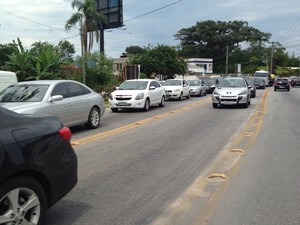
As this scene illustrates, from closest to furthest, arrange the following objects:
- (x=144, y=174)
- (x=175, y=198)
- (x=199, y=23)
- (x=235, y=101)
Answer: (x=175, y=198), (x=144, y=174), (x=235, y=101), (x=199, y=23)

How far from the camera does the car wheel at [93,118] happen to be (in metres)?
12.8

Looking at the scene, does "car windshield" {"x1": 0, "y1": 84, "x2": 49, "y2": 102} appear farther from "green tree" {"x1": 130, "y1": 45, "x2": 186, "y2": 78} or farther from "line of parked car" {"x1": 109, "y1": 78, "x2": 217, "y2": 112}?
"green tree" {"x1": 130, "y1": 45, "x2": 186, "y2": 78}

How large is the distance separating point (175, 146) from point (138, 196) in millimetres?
4027

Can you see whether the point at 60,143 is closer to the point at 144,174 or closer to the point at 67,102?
the point at 144,174

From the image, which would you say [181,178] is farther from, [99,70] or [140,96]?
[99,70]

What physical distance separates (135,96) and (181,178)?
40.1ft

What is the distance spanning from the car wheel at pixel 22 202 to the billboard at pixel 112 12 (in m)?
41.6

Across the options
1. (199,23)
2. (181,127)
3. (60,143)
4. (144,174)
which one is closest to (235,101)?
(181,127)

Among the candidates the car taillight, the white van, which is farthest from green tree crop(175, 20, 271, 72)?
the car taillight

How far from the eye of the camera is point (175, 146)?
966 centimetres

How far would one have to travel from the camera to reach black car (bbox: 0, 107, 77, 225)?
382 centimetres

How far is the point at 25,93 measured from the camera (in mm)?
10844

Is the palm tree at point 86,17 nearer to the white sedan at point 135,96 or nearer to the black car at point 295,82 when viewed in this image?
the white sedan at point 135,96

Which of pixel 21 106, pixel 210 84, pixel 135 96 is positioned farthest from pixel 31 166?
pixel 210 84
